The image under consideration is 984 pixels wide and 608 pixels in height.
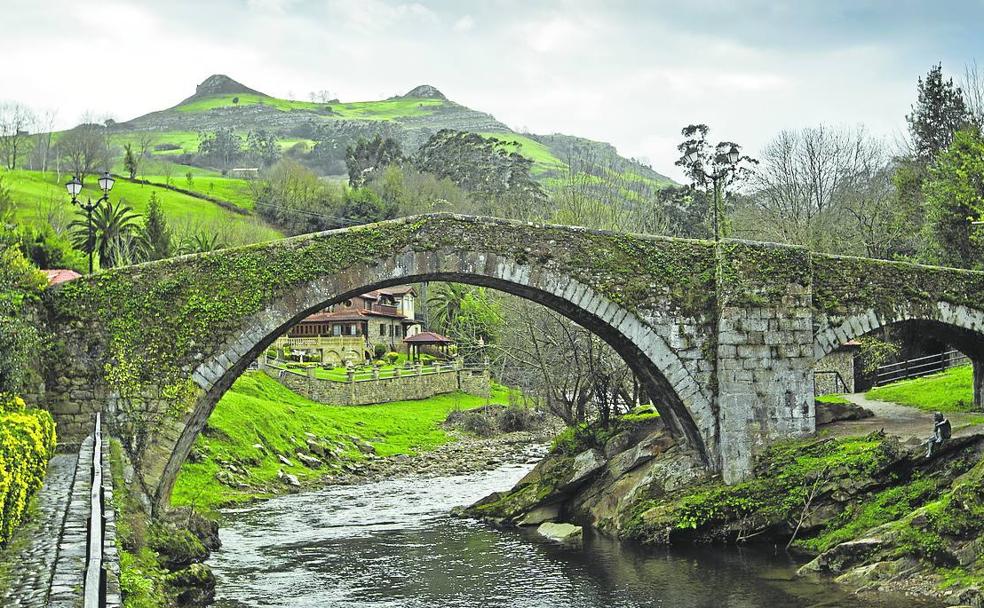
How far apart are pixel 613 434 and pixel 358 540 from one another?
21.8ft

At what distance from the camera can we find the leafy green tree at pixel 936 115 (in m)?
37.7

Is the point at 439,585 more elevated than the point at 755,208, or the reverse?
the point at 755,208

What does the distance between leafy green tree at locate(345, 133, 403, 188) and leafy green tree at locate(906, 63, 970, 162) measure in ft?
178

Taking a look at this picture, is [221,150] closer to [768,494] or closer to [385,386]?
[385,386]

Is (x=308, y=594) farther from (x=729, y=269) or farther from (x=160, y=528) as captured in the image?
(x=729, y=269)

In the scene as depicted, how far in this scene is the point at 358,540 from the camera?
774 inches

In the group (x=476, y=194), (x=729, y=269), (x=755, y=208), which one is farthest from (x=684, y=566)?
(x=476, y=194)

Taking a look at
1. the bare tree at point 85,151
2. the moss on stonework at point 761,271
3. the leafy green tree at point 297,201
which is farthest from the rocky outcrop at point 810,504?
the bare tree at point 85,151

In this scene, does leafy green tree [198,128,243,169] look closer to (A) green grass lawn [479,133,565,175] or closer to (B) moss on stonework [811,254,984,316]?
(A) green grass lawn [479,133,565,175]

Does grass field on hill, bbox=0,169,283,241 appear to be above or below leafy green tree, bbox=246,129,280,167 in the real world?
below

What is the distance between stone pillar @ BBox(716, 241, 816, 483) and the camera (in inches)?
747

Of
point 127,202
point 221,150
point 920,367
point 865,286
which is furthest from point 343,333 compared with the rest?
point 221,150

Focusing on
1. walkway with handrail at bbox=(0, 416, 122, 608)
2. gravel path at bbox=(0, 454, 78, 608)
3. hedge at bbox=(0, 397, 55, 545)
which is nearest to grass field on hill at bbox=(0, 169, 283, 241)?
hedge at bbox=(0, 397, 55, 545)

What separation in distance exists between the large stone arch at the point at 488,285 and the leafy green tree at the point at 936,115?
76.9 ft
